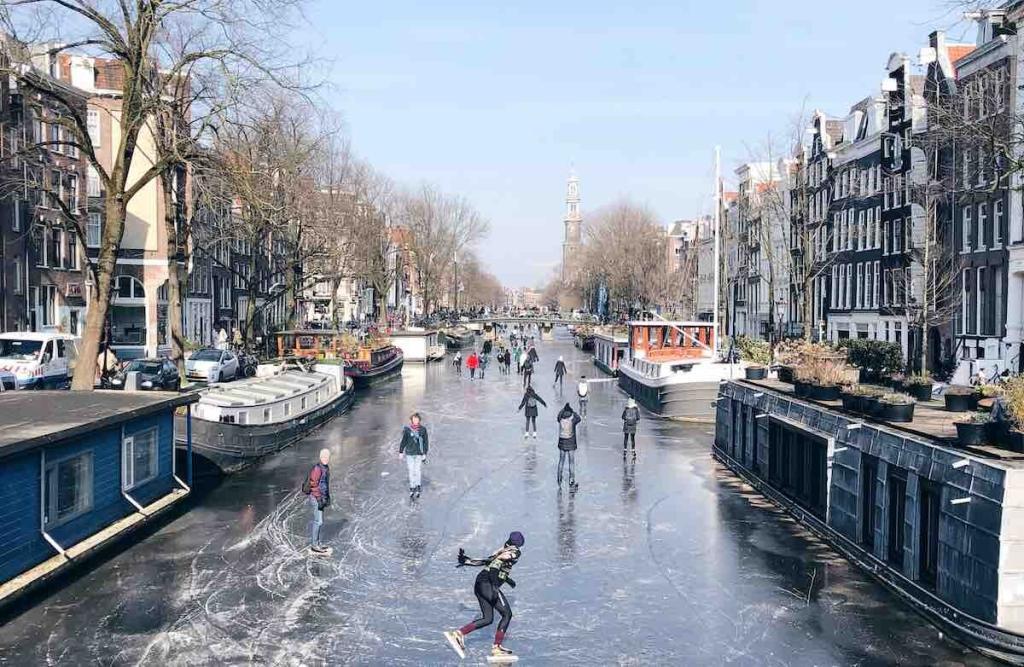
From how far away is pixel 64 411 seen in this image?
18062mm

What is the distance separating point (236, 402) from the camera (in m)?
27.5

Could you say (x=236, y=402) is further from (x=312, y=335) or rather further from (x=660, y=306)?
(x=660, y=306)

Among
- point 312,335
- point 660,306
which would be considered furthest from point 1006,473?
point 660,306

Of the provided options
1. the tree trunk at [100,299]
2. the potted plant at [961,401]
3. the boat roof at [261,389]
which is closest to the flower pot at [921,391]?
the potted plant at [961,401]

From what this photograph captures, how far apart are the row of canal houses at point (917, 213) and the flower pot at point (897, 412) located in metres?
6.75

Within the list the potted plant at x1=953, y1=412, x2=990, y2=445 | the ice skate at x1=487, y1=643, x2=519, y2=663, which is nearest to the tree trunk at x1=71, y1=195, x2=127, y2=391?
the ice skate at x1=487, y1=643, x2=519, y2=663

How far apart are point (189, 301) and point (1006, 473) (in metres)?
65.1

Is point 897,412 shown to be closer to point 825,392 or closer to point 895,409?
point 895,409

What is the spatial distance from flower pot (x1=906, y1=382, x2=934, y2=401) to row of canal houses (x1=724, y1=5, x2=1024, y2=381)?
183 inches

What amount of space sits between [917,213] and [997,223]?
371 inches

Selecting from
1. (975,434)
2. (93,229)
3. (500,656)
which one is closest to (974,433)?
(975,434)

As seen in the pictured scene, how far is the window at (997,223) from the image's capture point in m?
42.2

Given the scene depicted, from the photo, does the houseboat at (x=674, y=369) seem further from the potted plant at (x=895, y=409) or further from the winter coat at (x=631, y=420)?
the potted plant at (x=895, y=409)

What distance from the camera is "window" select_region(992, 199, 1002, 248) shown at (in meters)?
42.2
